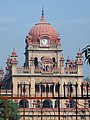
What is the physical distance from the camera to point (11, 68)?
61531 millimetres

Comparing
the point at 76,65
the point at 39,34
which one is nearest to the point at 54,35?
the point at 39,34

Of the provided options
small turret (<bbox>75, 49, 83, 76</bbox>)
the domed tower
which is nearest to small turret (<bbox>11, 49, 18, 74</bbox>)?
the domed tower

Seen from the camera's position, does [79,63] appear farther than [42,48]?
No

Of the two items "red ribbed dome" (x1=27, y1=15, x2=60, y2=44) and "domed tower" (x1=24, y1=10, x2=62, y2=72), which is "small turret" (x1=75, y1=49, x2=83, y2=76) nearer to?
"domed tower" (x1=24, y1=10, x2=62, y2=72)

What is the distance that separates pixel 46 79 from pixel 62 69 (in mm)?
1921

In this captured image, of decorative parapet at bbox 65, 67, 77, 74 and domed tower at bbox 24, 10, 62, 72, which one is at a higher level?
domed tower at bbox 24, 10, 62, 72

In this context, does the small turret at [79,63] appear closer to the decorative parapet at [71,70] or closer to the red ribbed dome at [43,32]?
the decorative parapet at [71,70]

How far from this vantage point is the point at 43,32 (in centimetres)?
6650

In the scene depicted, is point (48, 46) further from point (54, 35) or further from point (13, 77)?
point (13, 77)

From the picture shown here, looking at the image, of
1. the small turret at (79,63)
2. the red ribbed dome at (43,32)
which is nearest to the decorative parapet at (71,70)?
the small turret at (79,63)

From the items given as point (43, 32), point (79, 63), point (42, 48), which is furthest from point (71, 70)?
point (43, 32)

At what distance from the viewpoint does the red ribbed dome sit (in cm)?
6581

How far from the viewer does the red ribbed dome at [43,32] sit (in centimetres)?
6581

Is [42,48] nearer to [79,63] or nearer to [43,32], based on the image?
[43,32]
